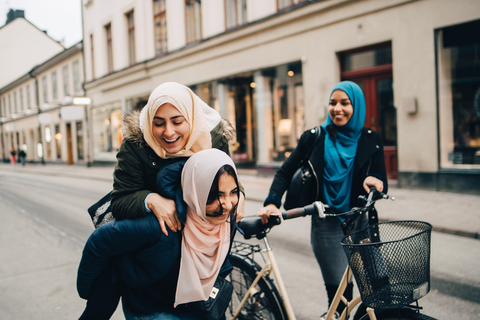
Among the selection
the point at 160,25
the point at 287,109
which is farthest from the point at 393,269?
the point at 160,25

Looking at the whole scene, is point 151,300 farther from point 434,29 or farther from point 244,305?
point 434,29

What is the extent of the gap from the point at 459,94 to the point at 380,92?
1.96 m

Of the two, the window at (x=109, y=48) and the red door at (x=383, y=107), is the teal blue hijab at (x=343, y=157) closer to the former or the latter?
the red door at (x=383, y=107)

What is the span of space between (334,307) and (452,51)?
8557 mm

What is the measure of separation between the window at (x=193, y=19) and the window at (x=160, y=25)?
1.89 meters

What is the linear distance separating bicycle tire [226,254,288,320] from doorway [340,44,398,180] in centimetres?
820

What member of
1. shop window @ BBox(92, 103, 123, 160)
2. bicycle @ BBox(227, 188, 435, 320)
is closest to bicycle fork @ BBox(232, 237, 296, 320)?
bicycle @ BBox(227, 188, 435, 320)

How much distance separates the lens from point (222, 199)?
156cm

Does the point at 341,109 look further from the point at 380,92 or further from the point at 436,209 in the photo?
the point at 380,92

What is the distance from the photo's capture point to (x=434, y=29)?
869 centimetres

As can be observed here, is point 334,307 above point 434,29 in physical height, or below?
below

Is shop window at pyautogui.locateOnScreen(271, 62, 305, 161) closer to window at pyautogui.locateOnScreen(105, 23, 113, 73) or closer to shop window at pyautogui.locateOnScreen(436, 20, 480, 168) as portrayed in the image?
shop window at pyautogui.locateOnScreen(436, 20, 480, 168)

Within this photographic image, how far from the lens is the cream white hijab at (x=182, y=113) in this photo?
1.67m

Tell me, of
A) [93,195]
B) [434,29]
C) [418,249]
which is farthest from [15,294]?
[434,29]
